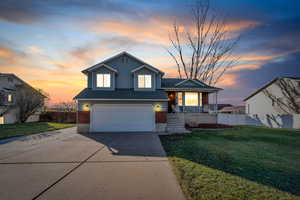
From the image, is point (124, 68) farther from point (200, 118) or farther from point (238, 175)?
point (238, 175)

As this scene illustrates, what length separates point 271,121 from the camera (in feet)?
58.3

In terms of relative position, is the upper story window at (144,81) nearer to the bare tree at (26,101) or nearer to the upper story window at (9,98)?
the bare tree at (26,101)

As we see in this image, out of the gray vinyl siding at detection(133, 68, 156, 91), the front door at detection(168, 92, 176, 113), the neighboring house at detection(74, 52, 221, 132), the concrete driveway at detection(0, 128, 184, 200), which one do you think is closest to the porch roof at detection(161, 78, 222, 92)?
the neighboring house at detection(74, 52, 221, 132)

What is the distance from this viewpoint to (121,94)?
1274 centimetres

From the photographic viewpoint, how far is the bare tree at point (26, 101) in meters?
20.1

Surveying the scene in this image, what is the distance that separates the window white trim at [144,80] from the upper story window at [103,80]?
3.05 meters

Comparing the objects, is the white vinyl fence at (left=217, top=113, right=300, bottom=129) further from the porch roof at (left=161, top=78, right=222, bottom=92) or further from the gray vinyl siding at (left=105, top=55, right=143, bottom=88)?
the gray vinyl siding at (left=105, top=55, right=143, bottom=88)

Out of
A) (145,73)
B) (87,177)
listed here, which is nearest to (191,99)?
(145,73)

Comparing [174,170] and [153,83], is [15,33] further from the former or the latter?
[174,170]

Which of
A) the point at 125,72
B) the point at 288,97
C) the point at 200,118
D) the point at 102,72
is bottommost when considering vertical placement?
the point at 200,118

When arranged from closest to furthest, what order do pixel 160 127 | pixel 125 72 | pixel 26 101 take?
pixel 160 127 → pixel 125 72 → pixel 26 101

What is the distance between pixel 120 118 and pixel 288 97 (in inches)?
868

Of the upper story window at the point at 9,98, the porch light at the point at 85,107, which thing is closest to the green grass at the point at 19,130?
the porch light at the point at 85,107

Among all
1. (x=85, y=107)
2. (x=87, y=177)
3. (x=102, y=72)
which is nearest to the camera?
(x=87, y=177)
